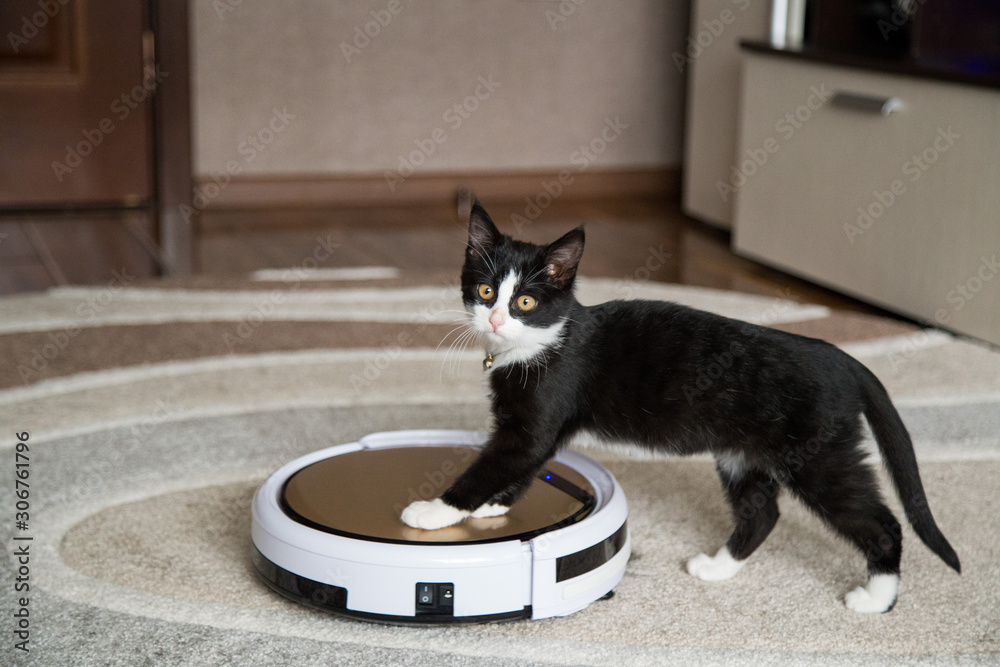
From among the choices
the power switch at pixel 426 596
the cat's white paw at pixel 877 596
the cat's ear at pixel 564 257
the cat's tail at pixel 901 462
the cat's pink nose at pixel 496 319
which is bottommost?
the cat's white paw at pixel 877 596

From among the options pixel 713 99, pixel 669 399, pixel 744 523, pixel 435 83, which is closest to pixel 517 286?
pixel 669 399

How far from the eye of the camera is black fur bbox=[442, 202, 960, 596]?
4.17 ft

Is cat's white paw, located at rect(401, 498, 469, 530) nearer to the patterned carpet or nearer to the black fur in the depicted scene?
the black fur

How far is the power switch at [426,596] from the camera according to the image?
49.1 inches

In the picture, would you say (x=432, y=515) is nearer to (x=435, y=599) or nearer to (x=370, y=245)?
(x=435, y=599)

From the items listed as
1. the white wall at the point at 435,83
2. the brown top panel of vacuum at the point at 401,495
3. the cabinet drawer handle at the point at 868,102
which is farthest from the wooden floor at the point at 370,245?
the brown top panel of vacuum at the point at 401,495

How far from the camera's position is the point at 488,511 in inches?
53.8

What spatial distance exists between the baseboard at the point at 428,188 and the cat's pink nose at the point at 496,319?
104 inches

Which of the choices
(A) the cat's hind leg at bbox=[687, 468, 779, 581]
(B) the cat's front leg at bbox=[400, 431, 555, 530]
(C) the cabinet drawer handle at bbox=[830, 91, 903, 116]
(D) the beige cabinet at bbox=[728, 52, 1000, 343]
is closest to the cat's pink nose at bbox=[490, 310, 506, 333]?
(B) the cat's front leg at bbox=[400, 431, 555, 530]

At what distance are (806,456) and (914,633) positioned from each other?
0.26 meters

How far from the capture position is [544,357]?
1344mm

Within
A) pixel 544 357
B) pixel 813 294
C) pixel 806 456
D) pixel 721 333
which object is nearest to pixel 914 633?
pixel 806 456

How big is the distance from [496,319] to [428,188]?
108 inches

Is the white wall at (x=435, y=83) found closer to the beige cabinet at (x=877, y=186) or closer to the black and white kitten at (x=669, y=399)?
the beige cabinet at (x=877, y=186)
